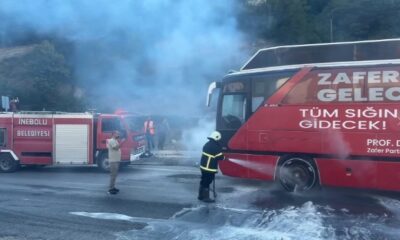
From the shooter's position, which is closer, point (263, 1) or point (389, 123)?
point (389, 123)

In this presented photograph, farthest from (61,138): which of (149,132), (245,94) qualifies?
(245,94)

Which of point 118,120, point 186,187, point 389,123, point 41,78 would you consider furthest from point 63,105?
point 389,123

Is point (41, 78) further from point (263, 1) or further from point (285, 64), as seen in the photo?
point (285, 64)

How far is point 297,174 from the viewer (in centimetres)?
1143

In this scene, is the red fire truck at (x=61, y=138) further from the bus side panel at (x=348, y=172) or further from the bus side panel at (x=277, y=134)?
the bus side panel at (x=348, y=172)

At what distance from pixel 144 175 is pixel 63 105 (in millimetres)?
14639

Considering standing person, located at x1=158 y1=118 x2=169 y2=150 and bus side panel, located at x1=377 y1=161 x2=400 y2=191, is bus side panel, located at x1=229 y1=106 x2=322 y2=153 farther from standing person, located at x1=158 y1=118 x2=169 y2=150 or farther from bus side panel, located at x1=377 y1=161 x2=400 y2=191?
standing person, located at x1=158 y1=118 x2=169 y2=150

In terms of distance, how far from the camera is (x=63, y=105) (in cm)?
2833

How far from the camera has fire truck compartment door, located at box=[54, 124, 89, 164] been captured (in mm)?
17047

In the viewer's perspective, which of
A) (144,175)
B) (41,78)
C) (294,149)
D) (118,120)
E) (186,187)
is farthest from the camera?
(41,78)

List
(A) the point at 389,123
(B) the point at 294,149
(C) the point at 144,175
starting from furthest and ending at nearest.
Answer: (C) the point at 144,175, (B) the point at 294,149, (A) the point at 389,123

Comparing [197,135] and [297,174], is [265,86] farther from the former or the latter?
[197,135]

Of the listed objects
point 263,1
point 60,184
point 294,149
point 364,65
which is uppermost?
point 263,1

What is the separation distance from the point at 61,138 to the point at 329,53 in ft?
33.8
